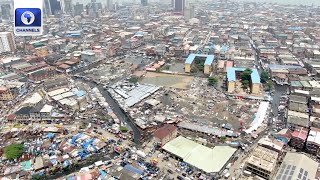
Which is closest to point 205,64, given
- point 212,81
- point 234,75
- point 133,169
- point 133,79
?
point 212,81

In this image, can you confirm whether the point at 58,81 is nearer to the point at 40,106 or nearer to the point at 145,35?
the point at 40,106

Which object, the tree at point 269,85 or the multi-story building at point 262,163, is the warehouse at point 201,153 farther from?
the tree at point 269,85

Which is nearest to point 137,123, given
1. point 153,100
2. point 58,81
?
point 153,100

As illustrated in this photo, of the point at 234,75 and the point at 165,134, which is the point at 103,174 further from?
the point at 234,75

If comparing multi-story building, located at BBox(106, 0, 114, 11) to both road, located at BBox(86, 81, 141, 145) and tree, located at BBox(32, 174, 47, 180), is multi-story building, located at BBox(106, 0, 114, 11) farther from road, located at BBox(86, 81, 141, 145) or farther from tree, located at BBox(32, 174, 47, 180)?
tree, located at BBox(32, 174, 47, 180)

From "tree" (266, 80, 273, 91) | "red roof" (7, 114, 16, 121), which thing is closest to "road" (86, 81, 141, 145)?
"red roof" (7, 114, 16, 121)
